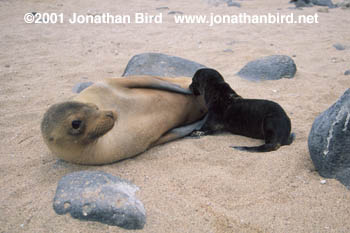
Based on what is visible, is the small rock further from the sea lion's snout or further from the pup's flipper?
the sea lion's snout

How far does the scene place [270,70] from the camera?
16.7ft

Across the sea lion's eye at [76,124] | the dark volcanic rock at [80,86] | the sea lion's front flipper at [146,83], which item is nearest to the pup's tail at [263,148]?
the sea lion's front flipper at [146,83]

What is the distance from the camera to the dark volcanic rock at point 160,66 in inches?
190

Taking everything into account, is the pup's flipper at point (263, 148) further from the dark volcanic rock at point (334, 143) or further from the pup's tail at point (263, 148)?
the dark volcanic rock at point (334, 143)

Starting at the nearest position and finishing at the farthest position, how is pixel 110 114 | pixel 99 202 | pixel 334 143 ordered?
pixel 99 202 < pixel 334 143 < pixel 110 114

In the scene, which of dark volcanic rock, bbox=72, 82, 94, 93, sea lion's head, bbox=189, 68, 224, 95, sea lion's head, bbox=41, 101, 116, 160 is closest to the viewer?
sea lion's head, bbox=41, 101, 116, 160

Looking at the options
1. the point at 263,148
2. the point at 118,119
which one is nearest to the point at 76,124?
the point at 118,119

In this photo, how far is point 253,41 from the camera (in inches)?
287

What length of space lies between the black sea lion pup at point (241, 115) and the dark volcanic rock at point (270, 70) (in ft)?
4.28

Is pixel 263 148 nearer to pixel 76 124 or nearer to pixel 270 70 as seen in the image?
pixel 76 124

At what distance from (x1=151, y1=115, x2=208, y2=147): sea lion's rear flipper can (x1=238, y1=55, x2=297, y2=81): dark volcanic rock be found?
1.67 meters

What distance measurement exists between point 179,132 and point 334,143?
1.46m

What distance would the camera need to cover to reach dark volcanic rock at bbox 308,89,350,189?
8.04 ft

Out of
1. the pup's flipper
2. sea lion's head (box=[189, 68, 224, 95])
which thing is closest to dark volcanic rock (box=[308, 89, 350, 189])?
the pup's flipper
